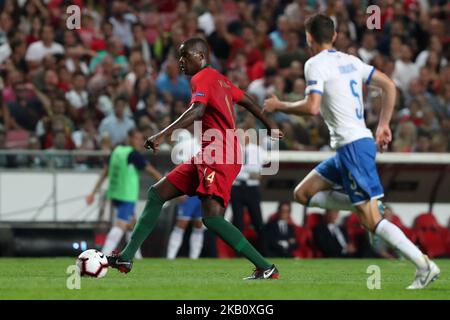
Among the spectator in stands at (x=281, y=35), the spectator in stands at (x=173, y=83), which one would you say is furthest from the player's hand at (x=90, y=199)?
the spectator in stands at (x=281, y=35)

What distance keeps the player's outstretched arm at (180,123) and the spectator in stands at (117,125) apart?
9.15 m

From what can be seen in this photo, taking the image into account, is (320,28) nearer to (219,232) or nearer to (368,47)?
(219,232)

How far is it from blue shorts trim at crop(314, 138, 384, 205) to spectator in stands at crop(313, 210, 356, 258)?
8.73m

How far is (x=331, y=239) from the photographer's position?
1944cm

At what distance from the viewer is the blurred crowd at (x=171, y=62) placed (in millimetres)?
20234

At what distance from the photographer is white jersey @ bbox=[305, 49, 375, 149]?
10.5 meters

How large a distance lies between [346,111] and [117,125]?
32.8ft

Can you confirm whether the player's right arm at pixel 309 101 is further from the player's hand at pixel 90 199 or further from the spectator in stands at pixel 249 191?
the spectator in stands at pixel 249 191

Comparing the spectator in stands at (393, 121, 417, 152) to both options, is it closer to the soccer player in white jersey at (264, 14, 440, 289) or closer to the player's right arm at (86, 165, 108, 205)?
the player's right arm at (86, 165, 108, 205)

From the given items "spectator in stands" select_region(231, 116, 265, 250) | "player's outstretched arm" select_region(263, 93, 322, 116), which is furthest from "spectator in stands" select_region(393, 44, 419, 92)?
"player's outstretched arm" select_region(263, 93, 322, 116)

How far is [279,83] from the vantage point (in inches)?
820

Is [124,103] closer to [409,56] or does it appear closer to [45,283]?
[409,56]
